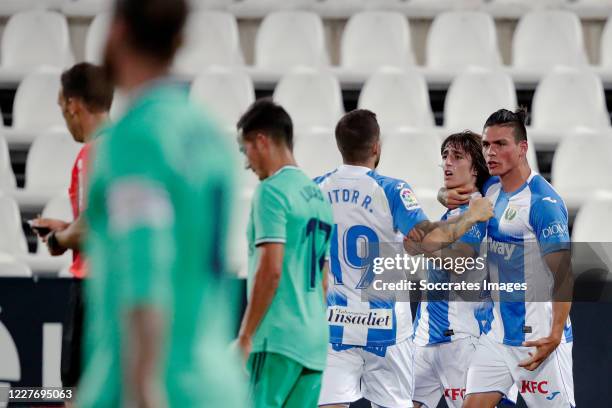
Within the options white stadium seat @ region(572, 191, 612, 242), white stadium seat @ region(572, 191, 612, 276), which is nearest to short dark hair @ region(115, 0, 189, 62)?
white stadium seat @ region(572, 191, 612, 276)

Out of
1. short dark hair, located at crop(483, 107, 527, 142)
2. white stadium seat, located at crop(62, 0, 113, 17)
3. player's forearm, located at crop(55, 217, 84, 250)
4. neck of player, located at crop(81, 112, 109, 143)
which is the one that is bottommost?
player's forearm, located at crop(55, 217, 84, 250)

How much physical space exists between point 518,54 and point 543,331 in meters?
5.14

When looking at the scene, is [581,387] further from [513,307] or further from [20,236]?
[20,236]

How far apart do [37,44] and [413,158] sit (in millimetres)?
3766

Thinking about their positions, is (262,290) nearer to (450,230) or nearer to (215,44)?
(450,230)

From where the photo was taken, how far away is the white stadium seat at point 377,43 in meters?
10.2

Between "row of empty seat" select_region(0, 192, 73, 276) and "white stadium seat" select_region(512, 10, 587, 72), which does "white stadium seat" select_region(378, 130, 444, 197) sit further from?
"row of empty seat" select_region(0, 192, 73, 276)

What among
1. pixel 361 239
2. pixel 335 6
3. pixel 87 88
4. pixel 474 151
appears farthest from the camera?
pixel 335 6

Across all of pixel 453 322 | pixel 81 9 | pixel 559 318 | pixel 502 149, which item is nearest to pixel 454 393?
pixel 453 322

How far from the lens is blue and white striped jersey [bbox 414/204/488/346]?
6.13 m

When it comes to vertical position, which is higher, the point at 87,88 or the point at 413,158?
the point at 413,158

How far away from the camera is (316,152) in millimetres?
8453

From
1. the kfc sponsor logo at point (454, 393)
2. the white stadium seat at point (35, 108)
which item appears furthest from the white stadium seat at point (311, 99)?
the kfc sponsor logo at point (454, 393)

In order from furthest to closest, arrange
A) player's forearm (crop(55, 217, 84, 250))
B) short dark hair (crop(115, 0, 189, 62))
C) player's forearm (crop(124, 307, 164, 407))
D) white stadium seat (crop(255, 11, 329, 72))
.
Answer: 1. white stadium seat (crop(255, 11, 329, 72))
2. player's forearm (crop(55, 217, 84, 250))
3. short dark hair (crop(115, 0, 189, 62))
4. player's forearm (crop(124, 307, 164, 407))
